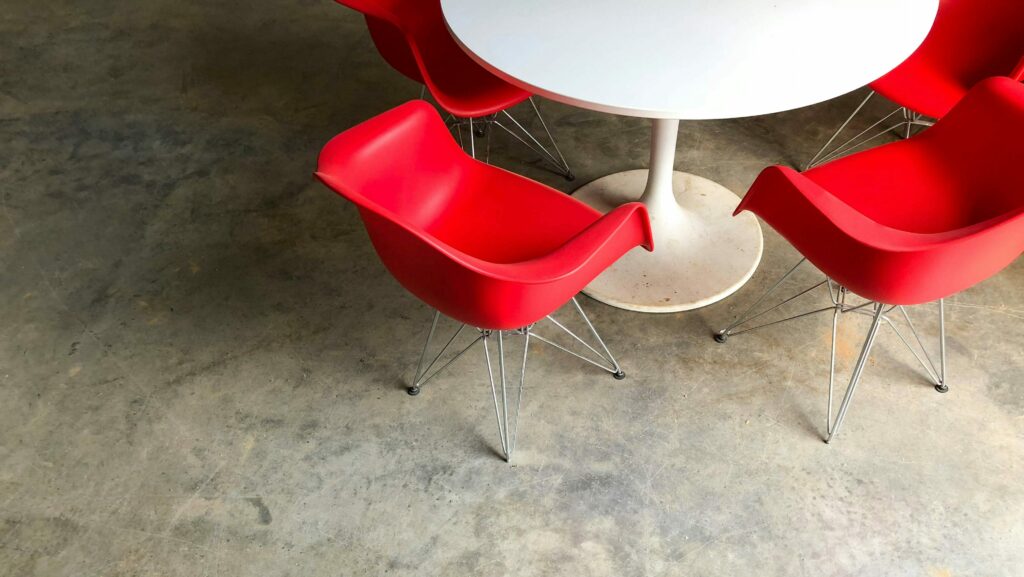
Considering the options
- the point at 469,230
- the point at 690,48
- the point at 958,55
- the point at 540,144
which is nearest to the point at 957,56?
the point at 958,55

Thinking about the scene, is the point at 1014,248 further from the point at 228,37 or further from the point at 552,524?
the point at 228,37

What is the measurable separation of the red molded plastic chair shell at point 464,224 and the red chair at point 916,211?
1.27ft

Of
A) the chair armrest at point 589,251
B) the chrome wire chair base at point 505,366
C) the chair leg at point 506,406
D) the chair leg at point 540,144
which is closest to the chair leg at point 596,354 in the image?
the chrome wire chair base at point 505,366

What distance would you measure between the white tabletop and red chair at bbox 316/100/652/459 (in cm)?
27

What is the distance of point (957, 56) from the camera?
114 inches

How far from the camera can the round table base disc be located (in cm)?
279

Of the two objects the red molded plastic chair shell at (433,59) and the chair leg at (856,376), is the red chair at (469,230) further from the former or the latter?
the chair leg at (856,376)

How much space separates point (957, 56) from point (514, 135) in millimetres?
1567

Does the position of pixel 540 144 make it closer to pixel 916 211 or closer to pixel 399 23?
pixel 399 23

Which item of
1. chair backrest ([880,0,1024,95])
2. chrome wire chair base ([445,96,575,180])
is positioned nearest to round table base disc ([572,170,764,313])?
chrome wire chair base ([445,96,575,180])

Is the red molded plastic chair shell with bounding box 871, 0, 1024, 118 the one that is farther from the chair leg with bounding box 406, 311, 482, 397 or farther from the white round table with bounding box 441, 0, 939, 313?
the chair leg with bounding box 406, 311, 482, 397

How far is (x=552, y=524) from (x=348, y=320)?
38.3 inches

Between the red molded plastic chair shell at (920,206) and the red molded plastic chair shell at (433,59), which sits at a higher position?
the red molded plastic chair shell at (920,206)

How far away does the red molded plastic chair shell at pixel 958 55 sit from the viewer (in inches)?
110
